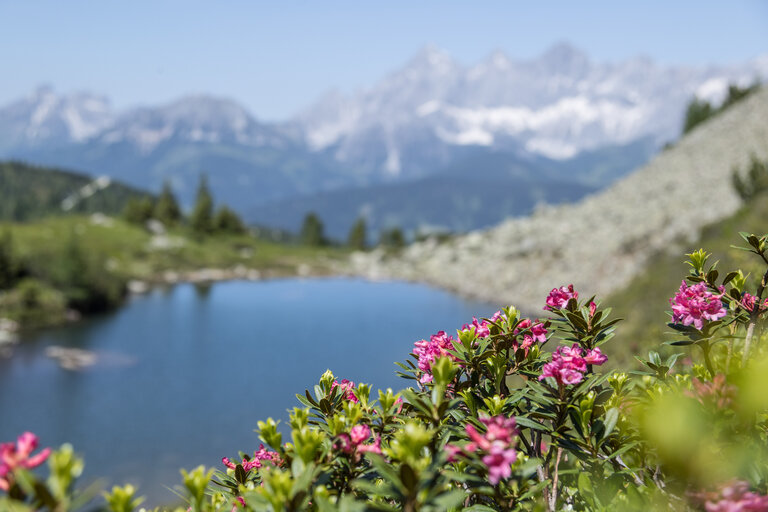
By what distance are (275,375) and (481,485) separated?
35.9 meters

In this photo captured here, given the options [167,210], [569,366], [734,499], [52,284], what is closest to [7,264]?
[52,284]

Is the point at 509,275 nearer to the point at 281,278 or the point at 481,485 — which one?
the point at 281,278

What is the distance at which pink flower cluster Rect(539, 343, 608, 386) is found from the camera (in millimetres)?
2592

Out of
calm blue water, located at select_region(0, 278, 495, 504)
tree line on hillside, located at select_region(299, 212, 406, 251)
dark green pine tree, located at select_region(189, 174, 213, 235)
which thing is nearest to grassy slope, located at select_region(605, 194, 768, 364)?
calm blue water, located at select_region(0, 278, 495, 504)

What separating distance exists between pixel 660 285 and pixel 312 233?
115 metres

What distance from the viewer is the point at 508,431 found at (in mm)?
2023

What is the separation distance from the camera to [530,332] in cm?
322

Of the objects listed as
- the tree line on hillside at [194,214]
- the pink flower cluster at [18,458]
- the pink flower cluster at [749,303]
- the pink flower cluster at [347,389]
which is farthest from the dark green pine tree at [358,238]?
the pink flower cluster at [18,458]

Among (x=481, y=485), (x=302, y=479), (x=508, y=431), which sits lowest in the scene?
(x=481, y=485)

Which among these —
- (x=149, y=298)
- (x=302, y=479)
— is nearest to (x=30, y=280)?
(x=149, y=298)

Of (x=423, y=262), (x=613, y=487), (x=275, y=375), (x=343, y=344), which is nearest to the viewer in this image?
(x=613, y=487)

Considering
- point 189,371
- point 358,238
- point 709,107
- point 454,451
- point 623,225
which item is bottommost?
point 358,238

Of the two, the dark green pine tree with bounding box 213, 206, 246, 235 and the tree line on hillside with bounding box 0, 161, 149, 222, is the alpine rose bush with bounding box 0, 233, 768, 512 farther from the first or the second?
the tree line on hillside with bounding box 0, 161, 149, 222

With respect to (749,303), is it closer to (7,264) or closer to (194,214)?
(7,264)
